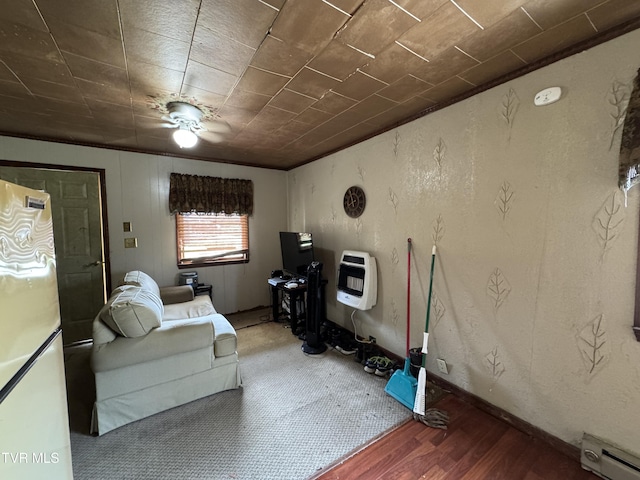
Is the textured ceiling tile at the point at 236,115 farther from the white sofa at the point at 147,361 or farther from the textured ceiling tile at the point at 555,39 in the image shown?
the textured ceiling tile at the point at 555,39

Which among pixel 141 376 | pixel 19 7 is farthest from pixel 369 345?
pixel 19 7

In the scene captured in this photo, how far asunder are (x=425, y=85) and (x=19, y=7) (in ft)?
7.22

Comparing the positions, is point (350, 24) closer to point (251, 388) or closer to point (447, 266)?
point (447, 266)

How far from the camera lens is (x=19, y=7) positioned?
1.16 meters

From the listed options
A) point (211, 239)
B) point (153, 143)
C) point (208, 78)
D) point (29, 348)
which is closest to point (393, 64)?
point (208, 78)

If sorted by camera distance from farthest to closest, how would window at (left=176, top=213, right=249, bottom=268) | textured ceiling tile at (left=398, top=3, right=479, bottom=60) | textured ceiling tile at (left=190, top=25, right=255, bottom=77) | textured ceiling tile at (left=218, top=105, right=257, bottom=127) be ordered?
1. window at (left=176, top=213, right=249, bottom=268)
2. textured ceiling tile at (left=218, top=105, right=257, bottom=127)
3. textured ceiling tile at (left=190, top=25, right=255, bottom=77)
4. textured ceiling tile at (left=398, top=3, right=479, bottom=60)

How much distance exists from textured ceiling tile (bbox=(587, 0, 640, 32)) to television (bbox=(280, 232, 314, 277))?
107 inches

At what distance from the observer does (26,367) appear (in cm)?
84

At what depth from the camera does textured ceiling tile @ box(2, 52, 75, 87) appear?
1526 millimetres

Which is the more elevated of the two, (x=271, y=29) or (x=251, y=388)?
(x=271, y=29)

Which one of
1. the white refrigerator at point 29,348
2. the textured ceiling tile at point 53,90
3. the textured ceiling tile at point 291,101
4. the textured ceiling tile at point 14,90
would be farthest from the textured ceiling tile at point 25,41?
the textured ceiling tile at point 291,101

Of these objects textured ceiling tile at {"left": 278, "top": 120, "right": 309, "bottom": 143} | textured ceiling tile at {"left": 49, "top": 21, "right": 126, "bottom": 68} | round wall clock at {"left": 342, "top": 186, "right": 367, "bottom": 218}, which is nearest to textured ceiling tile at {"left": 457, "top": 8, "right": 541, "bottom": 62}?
textured ceiling tile at {"left": 278, "top": 120, "right": 309, "bottom": 143}

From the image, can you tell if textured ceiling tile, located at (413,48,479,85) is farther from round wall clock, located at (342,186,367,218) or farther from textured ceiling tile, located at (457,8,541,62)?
round wall clock, located at (342,186,367,218)

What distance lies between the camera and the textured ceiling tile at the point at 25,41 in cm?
129
